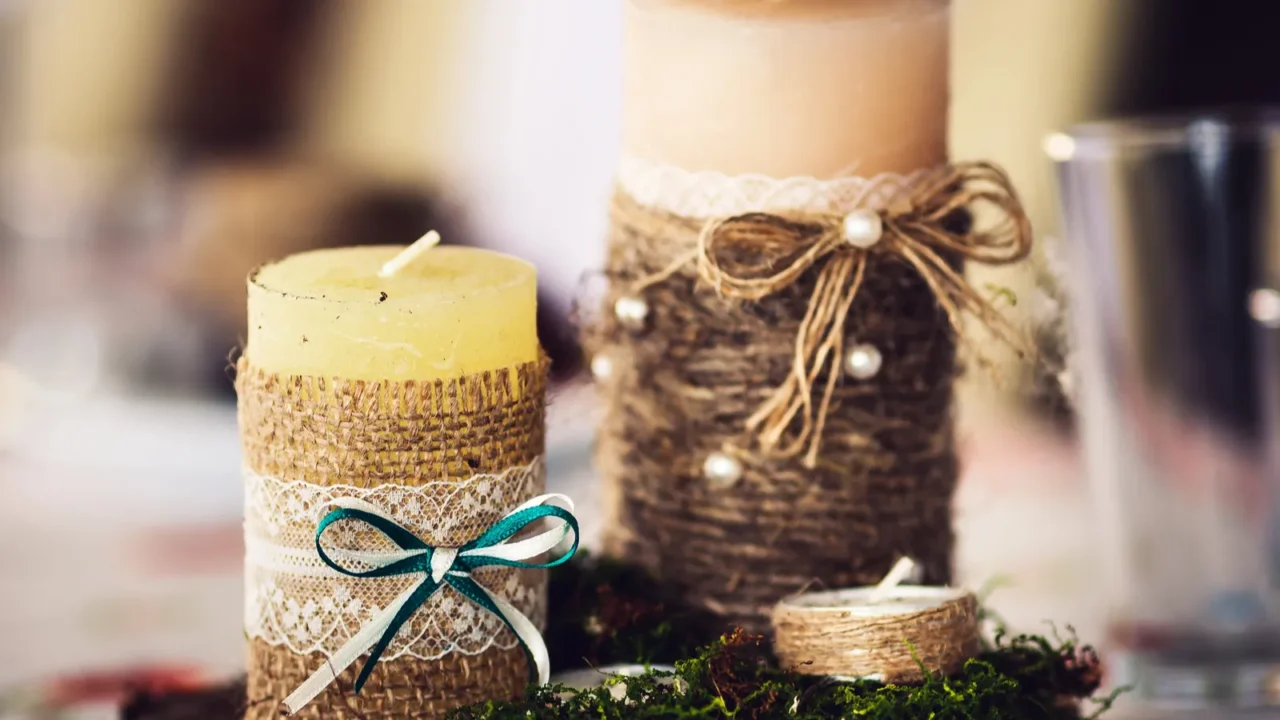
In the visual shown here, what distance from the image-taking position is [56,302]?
Result: 1653 mm

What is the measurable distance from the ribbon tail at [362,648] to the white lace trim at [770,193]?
23 centimetres

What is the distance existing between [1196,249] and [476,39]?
1004 millimetres

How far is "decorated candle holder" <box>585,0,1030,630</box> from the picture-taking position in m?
0.68

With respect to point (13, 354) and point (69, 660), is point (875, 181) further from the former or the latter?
point (13, 354)

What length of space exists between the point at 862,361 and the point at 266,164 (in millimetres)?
1109

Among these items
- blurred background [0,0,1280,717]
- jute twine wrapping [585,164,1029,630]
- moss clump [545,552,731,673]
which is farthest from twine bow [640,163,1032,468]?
blurred background [0,0,1280,717]

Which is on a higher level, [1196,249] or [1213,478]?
[1196,249]

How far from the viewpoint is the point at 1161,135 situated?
2.55ft

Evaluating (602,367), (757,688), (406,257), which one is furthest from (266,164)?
(757,688)

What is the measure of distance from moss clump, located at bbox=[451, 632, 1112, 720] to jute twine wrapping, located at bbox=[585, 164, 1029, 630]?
0.10 meters

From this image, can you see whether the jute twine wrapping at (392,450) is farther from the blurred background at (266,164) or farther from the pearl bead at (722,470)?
the blurred background at (266,164)

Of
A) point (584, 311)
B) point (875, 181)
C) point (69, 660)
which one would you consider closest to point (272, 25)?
point (69, 660)

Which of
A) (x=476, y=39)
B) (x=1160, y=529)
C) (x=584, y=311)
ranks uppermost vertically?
(x=476, y=39)

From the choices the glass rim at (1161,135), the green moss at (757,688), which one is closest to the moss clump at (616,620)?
the green moss at (757,688)
